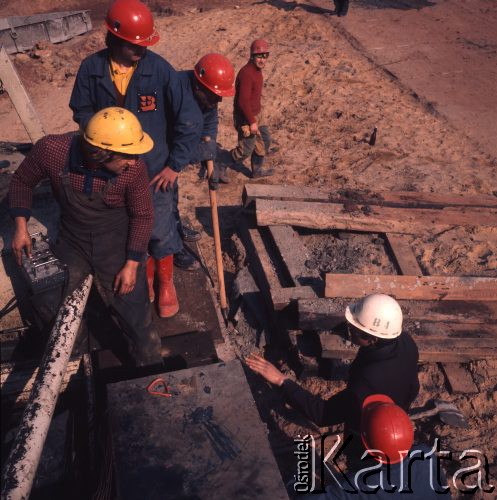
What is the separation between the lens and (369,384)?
9.74 ft

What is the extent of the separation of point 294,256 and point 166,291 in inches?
54.3

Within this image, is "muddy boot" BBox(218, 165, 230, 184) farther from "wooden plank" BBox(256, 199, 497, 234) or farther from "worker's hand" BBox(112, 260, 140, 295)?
"worker's hand" BBox(112, 260, 140, 295)

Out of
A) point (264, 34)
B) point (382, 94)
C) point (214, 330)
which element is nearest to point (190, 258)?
point (214, 330)

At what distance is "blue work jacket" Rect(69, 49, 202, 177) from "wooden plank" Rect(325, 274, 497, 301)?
1796 millimetres

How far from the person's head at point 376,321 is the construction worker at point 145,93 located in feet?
6.28

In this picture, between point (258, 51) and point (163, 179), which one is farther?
point (258, 51)

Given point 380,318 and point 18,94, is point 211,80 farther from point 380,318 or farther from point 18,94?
point 18,94

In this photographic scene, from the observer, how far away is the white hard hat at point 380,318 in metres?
3.04

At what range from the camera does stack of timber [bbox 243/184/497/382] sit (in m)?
4.21

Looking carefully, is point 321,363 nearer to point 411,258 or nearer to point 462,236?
point 411,258

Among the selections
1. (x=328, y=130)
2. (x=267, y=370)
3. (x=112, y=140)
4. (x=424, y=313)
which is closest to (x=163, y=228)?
(x=112, y=140)

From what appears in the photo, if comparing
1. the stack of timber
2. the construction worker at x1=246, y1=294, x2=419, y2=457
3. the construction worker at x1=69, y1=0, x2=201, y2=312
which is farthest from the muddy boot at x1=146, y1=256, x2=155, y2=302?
the construction worker at x1=246, y1=294, x2=419, y2=457

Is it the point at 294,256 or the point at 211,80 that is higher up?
the point at 211,80

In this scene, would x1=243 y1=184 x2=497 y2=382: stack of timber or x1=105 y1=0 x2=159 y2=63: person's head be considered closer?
x1=105 y1=0 x2=159 y2=63: person's head
